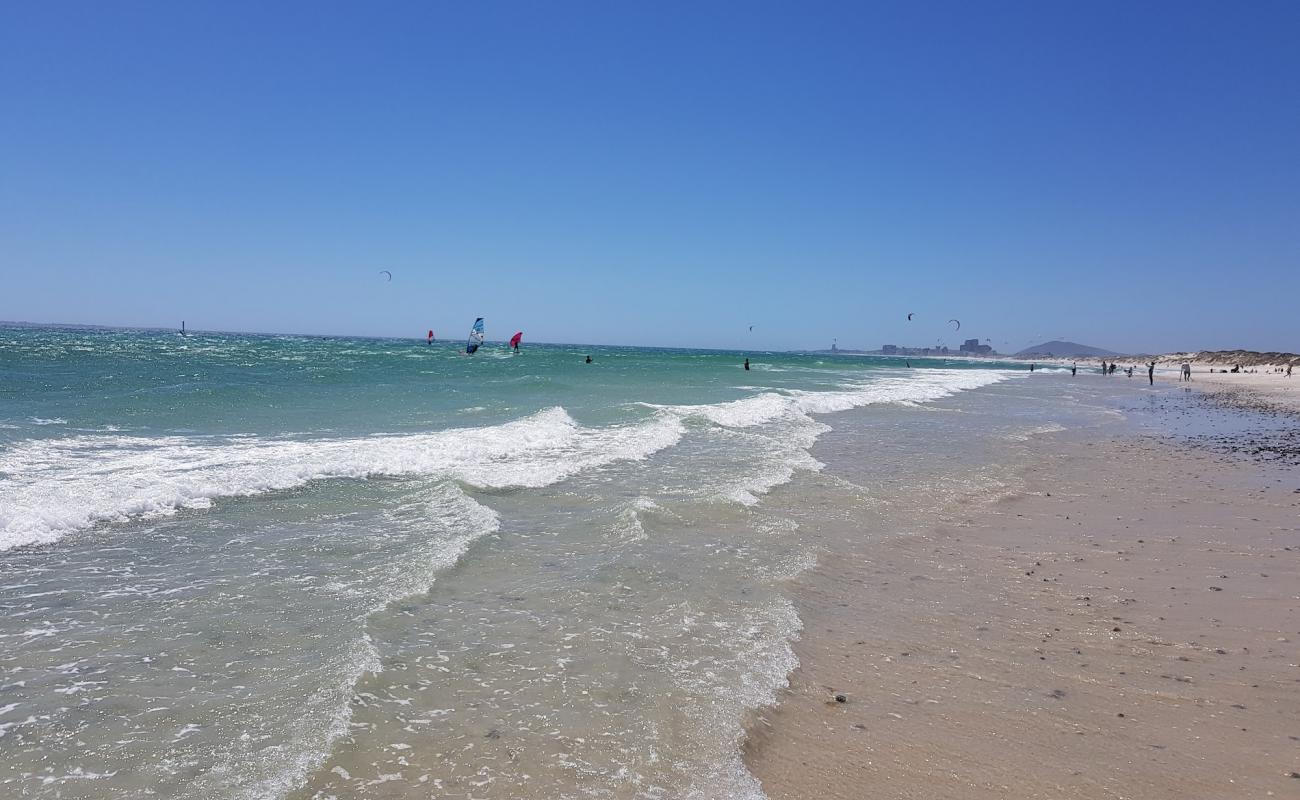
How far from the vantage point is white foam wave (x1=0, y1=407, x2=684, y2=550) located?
30.6ft

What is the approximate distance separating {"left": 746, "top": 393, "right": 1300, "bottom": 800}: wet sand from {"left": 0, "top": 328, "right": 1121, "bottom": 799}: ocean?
481mm

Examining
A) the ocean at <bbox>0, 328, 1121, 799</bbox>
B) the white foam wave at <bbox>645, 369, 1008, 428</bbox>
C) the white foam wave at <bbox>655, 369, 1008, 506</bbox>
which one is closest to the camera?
the ocean at <bbox>0, 328, 1121, 799</bbox>

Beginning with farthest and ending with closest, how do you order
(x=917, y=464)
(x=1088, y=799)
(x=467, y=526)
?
1. (x=917, y=464)
2. (x=467, y=526)
3. (x=1088, y=799)

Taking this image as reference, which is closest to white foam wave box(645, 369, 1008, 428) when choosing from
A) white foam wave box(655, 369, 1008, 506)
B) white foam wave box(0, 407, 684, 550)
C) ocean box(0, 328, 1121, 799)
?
white foam wave box(655, 369, 1008, 506)

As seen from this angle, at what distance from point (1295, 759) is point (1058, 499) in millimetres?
8188

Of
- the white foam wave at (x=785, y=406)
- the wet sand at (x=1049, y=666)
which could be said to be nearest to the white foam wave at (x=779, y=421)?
the white foam wave at (x=785, y=406)

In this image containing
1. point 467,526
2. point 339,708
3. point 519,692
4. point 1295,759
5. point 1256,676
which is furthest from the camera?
point 467,526

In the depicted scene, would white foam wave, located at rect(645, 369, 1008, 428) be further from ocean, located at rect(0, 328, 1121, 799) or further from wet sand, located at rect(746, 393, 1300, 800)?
wet sand, located at rect(746, 393, 1300, 800)

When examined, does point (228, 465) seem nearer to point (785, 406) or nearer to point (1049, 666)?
point (1049, 666)

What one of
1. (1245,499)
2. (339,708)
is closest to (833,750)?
(339,708)

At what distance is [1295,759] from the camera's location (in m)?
4.29

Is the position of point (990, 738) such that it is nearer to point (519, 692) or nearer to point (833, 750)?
point (833, 750)

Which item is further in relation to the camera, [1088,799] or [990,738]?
[990,738]

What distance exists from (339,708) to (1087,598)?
21.8 ft
